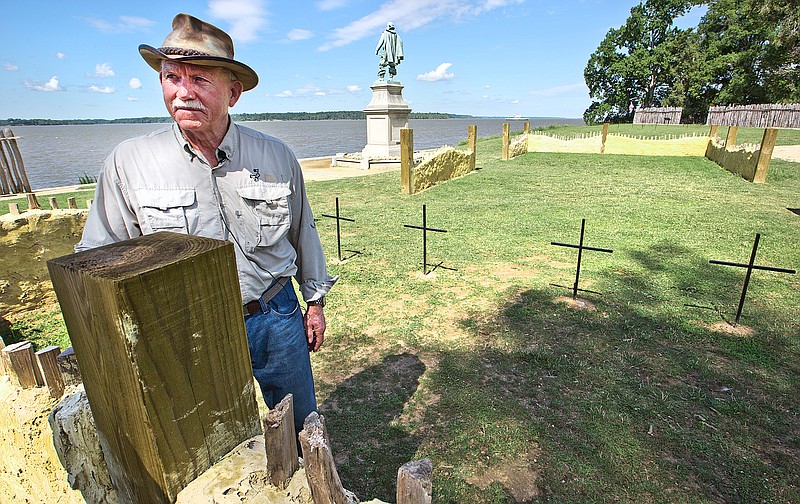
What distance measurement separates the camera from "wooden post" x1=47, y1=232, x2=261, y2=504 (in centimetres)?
82

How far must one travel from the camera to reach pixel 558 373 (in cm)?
365

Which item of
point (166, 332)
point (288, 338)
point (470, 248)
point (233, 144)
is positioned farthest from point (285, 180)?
point (470, 248)

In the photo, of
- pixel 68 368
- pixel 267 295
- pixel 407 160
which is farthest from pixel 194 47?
pixel 407 160

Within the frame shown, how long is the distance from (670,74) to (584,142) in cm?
2788

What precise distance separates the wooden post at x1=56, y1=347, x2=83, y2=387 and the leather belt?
671mm

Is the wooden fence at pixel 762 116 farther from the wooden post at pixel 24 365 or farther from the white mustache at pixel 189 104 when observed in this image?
the wooden post at pixel 24 365

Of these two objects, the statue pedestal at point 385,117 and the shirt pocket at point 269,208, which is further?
the statue pedestal at point 385,117

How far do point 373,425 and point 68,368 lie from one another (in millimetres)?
1954

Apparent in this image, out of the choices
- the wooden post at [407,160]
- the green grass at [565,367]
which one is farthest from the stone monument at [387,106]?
the green grass at [565,367]

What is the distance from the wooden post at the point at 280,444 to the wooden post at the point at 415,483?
0.27 meters

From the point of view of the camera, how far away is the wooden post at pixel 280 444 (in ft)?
3.02

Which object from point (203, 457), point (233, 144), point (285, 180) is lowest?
point (203, 457)

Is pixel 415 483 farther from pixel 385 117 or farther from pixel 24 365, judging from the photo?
→ pixel 385 117

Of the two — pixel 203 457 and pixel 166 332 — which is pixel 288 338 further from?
pixel 166 332
